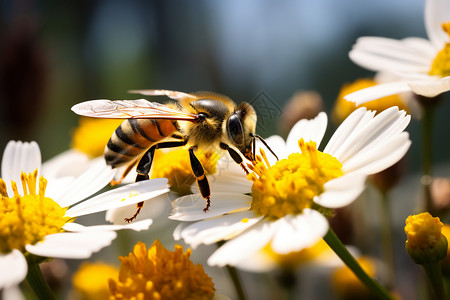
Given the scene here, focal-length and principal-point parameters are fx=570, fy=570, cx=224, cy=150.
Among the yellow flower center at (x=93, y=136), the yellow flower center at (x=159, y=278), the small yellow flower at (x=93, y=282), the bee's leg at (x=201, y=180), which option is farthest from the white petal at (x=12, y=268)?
the yellow flower center at (x=93, y=136)

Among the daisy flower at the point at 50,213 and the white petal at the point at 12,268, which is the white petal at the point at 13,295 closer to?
the daisy flower at the point at 50,213

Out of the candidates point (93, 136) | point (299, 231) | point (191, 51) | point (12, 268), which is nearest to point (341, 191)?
point (299, 231)

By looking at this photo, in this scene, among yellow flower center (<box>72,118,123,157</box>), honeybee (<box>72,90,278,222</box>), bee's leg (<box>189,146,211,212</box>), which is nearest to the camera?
bee's leg (<box>189,146,211,212</box>)

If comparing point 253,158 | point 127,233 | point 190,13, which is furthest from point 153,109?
point 190,13

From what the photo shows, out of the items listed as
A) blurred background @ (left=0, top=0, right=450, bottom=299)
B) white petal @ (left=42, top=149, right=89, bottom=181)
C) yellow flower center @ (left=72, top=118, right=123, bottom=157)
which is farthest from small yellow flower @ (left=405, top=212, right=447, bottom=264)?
blurred background @ (left=0, top=0, right=450, bottom=299)

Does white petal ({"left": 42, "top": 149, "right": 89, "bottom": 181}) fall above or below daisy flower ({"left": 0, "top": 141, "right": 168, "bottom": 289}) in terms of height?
below

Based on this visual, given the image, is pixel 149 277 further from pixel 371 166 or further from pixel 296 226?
pixel 371 166

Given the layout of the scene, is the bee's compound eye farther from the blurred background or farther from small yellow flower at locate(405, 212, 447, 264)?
the blurred background
